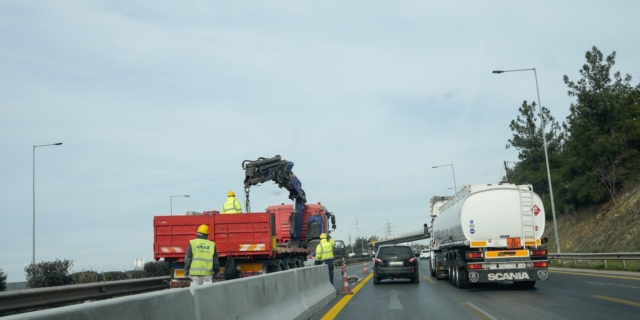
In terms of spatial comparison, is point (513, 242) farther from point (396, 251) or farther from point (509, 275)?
point (396, 251)

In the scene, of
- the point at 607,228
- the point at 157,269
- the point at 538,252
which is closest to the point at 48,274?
the point at 157,269

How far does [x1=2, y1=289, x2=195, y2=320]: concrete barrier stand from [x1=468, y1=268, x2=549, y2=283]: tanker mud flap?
14.0m

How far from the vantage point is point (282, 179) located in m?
23.1

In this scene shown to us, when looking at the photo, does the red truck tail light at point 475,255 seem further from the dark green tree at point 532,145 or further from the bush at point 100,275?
the dark green tree at point 532,145

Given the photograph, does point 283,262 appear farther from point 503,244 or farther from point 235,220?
point 503,244

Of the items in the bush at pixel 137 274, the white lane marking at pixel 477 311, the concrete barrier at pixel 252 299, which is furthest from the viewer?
the bush at pixel 137 274

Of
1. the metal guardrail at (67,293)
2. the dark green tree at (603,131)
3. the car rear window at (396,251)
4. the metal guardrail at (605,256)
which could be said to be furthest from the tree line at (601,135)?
the metal guardrail at (67,293)

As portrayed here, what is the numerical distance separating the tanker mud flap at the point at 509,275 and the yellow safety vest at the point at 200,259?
9899 mm

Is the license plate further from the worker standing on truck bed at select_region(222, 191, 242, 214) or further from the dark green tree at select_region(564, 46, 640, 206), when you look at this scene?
the dark green tree at select_region(564, 46, 640, 206)

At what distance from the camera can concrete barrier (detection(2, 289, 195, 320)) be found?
155 inches

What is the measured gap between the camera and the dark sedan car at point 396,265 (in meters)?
23.1

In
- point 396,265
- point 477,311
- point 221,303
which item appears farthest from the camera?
point 396,265

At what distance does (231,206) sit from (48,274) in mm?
11055

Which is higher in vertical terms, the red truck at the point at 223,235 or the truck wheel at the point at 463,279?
the red truck at the point at 223,235
